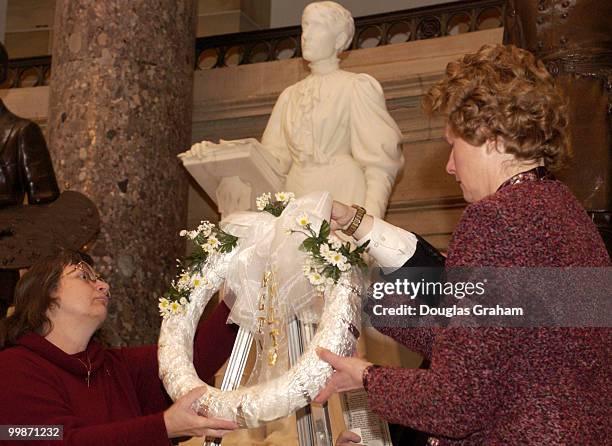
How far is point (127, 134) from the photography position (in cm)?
598

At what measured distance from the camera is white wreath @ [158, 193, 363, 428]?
7.89 ft

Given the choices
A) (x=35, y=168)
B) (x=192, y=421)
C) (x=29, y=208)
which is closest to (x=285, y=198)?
(x=192, y=421)

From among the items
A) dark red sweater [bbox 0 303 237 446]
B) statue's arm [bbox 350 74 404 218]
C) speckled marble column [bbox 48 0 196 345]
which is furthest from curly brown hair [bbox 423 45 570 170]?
speckled marble column [bbox 48 0 196 345]

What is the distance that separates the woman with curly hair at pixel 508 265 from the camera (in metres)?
1.94

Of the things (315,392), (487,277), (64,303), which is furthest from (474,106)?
(64,303)

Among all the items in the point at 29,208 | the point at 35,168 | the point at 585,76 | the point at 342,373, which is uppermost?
the point at 35,168

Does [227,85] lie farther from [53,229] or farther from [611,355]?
[611,355]

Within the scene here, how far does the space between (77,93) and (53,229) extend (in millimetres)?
1472

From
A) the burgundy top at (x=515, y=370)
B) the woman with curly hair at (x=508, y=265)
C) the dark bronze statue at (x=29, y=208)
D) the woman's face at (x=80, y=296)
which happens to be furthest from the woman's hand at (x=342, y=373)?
the dark bronze statue at (x=29, y=208)

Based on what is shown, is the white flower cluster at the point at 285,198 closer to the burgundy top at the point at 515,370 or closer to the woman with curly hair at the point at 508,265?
the woman with curly hair at the point at 508,265

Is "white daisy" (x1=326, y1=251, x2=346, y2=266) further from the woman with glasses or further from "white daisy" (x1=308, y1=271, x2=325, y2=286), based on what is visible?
the woman with glasses

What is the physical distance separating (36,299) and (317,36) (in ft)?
9.20

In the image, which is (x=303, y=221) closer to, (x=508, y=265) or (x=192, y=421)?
(x=192, y=421)

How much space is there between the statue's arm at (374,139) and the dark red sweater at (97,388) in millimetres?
2292
